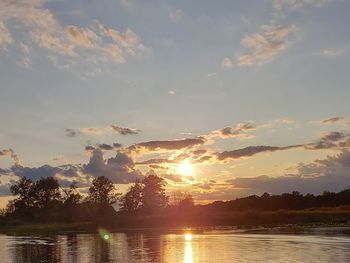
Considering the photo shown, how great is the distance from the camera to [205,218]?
15438 cm

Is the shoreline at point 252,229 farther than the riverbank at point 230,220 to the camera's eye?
No

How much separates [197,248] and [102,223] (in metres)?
115

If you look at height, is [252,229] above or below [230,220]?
below

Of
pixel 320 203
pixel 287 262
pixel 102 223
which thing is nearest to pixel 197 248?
pixel 287 262

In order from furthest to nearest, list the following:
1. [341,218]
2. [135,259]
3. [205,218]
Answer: [205,218], [341,218], [135,259]

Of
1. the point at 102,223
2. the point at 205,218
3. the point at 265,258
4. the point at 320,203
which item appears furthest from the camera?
the point at 320,203

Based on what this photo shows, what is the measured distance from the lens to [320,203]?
193750 millimetres

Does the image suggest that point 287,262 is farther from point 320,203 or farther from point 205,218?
point 320,203

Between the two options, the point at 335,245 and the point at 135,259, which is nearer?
the point at 135,259

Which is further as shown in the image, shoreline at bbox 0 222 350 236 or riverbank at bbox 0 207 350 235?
riverbank at bbox 0 207 350 235

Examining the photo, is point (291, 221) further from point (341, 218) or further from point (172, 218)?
point (172, 218)

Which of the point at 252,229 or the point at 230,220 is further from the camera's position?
the point at 230,220

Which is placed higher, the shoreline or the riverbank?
the riverbank

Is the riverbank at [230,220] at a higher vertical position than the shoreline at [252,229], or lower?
higher
